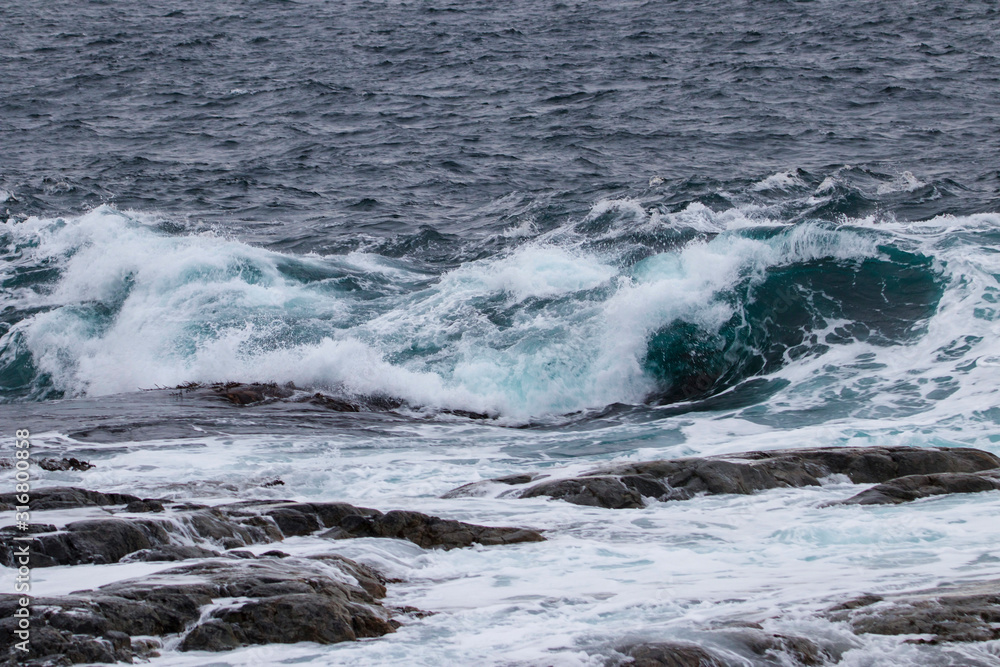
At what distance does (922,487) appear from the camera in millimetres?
6363

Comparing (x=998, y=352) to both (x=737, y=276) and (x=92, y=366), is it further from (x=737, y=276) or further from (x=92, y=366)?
(x=92, y=366)

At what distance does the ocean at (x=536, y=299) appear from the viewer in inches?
209

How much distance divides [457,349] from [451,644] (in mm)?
6765

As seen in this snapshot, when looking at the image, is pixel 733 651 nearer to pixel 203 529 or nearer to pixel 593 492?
pixel 593 492

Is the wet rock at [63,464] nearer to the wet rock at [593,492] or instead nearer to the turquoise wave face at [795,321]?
the wet rock at [593,492]

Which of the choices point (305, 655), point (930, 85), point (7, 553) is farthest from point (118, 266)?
point (930, 85)

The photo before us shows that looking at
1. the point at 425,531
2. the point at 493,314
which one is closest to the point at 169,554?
the point at 425,531

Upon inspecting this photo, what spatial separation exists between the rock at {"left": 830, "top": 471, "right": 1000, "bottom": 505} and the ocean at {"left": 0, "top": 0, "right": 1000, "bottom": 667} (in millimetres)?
132

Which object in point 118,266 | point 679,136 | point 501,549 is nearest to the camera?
point 501,549

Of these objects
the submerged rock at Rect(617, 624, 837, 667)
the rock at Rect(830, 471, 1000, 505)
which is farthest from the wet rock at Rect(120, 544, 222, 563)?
the rock at Rect(830, 471, 1000, 505)

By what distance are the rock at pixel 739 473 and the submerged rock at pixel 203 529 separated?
3.04 ft

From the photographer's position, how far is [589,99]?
21.2 meters

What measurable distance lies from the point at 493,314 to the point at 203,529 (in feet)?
22.0

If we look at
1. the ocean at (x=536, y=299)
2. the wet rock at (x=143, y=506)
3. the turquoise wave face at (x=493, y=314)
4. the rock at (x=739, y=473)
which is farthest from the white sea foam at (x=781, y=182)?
the wet rock at (x=143, y=506)
